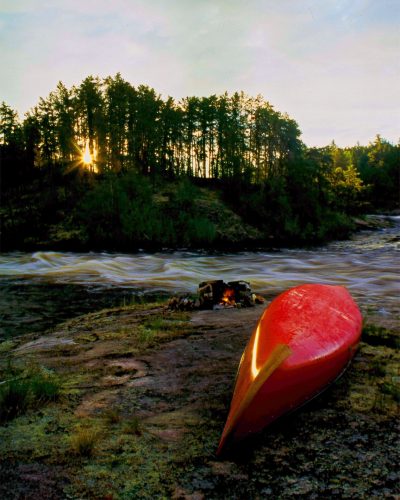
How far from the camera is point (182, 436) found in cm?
275

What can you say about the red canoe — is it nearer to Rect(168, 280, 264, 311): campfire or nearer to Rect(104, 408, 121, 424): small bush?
Rect(104, 408, 121, 424): small bush

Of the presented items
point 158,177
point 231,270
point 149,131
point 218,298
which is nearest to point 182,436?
point 218,298

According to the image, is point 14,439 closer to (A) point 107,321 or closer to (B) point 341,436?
(B) point 341,436

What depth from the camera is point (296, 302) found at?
469 centimetres

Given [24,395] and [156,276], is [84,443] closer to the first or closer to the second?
[24,395]

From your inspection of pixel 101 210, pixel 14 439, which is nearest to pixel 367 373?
pixel 14 439

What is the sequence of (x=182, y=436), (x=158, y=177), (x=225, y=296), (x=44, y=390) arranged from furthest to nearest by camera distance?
(x=158, y=177)
(x=225, y=296)
(x=44, y=390)
(x=182, y=436)

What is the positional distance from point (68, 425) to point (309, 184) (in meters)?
34.7

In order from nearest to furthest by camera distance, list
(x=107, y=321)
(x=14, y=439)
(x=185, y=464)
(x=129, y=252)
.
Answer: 1. (x=185, y=464)
2. (x=14, y=439)
3. (x=107, y=321)
4. (x=129, y=252)

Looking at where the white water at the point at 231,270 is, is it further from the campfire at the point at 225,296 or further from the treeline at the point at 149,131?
the treeline at the point at 149,131

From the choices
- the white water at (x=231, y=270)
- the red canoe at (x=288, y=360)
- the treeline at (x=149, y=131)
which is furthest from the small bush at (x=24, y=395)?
the treeline at (x=149, y=131)

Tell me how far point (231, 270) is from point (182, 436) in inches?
531

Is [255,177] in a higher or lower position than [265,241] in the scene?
higher

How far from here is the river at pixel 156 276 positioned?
8539 mm
